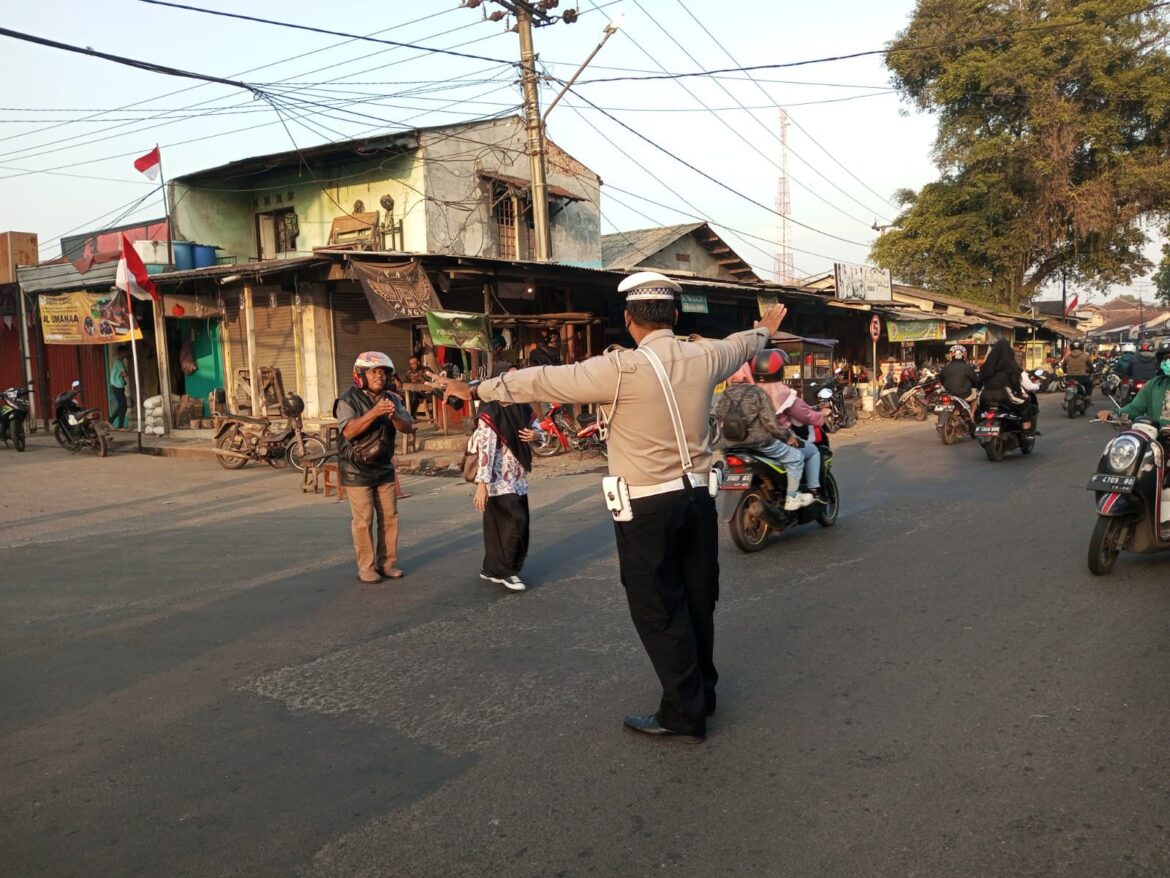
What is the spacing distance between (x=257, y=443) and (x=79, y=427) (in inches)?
180

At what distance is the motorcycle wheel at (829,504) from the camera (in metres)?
8.28

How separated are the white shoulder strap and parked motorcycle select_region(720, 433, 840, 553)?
145 inches

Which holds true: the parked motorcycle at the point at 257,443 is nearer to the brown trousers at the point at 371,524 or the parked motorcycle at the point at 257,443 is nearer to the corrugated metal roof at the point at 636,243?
the brown trousers at the point at 371,524

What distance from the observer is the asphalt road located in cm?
297

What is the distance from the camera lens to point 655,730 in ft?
12.3

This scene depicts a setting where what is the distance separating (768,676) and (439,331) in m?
10.6

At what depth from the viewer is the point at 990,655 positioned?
467 cm

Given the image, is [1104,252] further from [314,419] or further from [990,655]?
[990,655]

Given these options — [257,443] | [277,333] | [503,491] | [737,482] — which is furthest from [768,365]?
[277,333]

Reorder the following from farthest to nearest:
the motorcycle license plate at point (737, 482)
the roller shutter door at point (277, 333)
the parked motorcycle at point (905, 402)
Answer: the parked motorcycle at point (905, 402) < the roller shutter door at point (277, 333) < the motorcycle license plate at point (737, 482)

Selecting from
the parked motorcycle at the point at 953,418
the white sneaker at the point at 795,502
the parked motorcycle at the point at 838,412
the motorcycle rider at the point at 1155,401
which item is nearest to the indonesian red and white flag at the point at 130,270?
the white sneaker at the point at 795,502

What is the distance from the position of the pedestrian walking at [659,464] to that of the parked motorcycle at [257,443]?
11035 millimetres

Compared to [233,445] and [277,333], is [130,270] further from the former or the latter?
[233,445]

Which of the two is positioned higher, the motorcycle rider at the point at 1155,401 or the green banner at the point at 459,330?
the green banner at the point at 459,330
